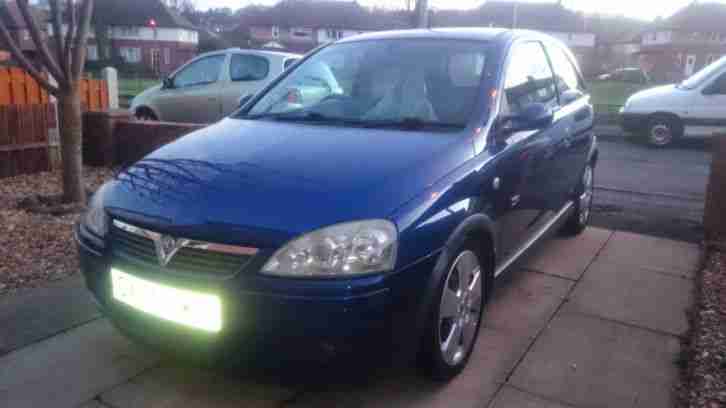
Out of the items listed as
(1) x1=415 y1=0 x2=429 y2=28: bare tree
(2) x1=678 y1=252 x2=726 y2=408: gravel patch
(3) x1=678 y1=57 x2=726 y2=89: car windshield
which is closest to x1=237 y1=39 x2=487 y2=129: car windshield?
(2) x1=678 y1=252 x2=726 y2=408: gravel patch

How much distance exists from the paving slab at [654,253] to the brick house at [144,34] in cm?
5493

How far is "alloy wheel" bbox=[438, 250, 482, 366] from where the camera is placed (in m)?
2.88

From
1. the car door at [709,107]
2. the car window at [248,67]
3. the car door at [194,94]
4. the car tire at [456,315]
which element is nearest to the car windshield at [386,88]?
the car tire at [456,315]

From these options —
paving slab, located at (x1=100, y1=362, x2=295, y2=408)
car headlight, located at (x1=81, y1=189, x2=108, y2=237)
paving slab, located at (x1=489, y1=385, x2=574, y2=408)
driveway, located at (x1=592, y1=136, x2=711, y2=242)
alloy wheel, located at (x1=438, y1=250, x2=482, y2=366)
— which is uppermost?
car headlight, located at (x1=81, y1=189, x2=108, y2=237)

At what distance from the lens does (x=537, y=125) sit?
3654mm

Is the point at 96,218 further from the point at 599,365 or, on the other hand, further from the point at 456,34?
the point at 599,365

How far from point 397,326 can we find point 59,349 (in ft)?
6.49

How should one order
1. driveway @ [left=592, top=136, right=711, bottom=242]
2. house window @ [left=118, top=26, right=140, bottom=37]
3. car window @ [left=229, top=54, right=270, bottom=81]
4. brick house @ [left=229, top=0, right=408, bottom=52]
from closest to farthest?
1. driveway @ [left=592, top=136, right=711, bottom=242]
2. car window @ [left=229, top=54, right=270, bottom=81]
3. house window @ [left=118, top=26, right=140, bottom=37]
4. brick house @ [left=229, top=0, right=408, bottom=52]

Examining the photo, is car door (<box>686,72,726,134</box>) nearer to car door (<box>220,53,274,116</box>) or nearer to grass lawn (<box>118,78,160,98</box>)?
car door (<box>220,53,274,116</box>)

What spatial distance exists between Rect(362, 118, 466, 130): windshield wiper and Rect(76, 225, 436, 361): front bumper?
102cm

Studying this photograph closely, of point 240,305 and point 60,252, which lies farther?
point 60,252

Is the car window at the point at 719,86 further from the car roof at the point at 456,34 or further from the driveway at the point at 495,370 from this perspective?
the car roof at the point at 456,34

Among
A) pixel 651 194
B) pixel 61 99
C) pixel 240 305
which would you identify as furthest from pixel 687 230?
pixel 61 99

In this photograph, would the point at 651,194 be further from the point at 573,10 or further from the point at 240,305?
the point at 573,10
